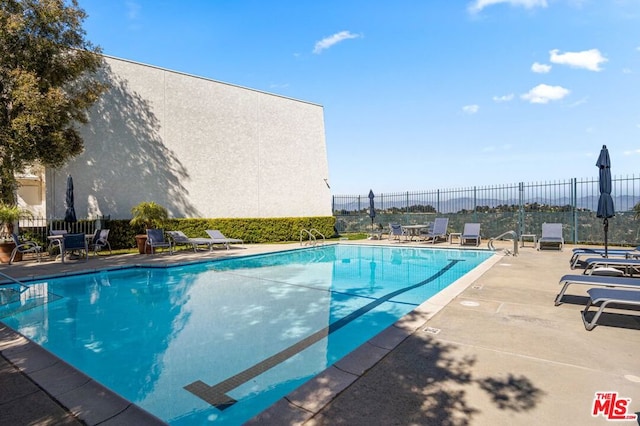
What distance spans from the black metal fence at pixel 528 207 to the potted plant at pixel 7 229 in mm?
15389

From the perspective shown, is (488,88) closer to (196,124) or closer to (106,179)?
(196,124)

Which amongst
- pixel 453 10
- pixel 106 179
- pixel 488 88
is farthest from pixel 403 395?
pixel 106 179

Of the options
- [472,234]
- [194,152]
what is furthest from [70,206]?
[472,234]

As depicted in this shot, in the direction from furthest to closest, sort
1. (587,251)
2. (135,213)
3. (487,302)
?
(135,213) → (587,251) → (487,302)

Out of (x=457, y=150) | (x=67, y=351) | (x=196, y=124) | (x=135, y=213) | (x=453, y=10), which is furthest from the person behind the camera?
(x=457, y=150)

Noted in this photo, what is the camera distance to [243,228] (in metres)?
16.3

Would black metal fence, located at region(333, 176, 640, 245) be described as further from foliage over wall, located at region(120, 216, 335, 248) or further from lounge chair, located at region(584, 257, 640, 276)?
lounge chair, located at region(584, 257, 640, 276)

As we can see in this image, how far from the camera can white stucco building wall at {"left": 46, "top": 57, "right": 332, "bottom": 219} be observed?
13.4 meters

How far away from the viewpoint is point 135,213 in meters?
13.2

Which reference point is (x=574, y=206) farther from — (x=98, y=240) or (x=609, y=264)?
(x=98, y=240)

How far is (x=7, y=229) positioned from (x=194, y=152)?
735cm

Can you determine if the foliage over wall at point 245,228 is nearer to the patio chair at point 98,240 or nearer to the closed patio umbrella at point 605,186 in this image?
the patio chair at point 98,240

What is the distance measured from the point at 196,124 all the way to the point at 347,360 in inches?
602

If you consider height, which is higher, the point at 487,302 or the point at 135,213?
the point at 135,213
